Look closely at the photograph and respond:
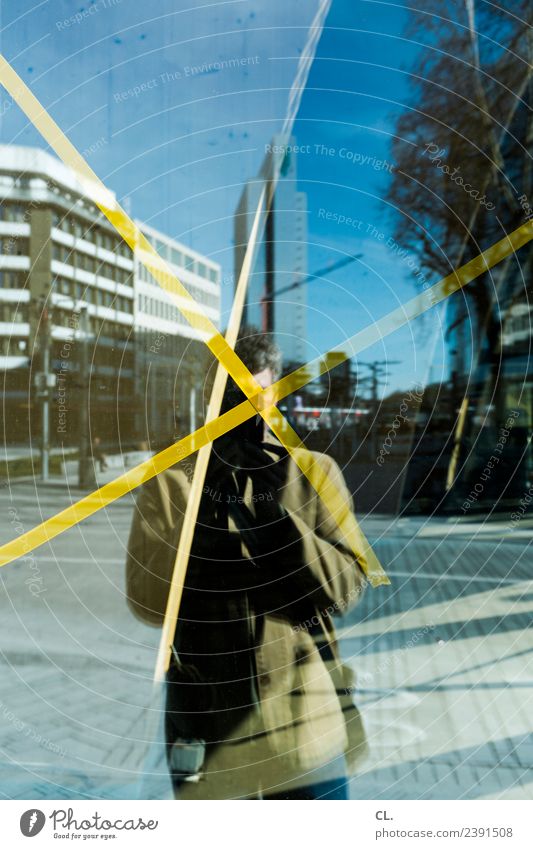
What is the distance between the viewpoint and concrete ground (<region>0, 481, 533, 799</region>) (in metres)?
1.21

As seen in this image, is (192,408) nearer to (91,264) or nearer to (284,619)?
(91,264)

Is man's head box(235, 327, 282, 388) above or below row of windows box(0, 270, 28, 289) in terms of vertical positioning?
below

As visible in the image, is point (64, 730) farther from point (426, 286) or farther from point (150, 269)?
point (426, 286)

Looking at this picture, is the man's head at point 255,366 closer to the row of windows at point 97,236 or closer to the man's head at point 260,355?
the man's head at point 260,355

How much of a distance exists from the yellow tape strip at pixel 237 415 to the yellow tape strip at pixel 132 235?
5 cm

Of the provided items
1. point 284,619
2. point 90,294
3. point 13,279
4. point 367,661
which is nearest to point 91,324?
point 90,294

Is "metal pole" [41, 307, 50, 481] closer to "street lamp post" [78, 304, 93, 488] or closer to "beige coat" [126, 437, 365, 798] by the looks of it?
"street lamp post" [78, 304, 93, 488]

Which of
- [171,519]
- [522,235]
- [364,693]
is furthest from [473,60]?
[364,693]

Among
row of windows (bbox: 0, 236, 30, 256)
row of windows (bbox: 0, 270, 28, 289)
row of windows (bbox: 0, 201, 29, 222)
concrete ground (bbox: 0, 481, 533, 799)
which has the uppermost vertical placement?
row of windows (bbox: 0, 201, 29, 222)

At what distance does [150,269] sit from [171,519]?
414mm

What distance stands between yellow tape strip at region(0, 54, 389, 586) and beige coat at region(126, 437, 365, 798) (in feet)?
0.42

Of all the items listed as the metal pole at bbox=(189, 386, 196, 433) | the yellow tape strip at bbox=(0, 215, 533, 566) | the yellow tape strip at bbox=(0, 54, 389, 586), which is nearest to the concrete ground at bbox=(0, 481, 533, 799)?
the yellow tape strip at bbox=(0, 215, 533, 566)

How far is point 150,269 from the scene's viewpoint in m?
1.17

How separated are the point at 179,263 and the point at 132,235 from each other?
0.09 m
